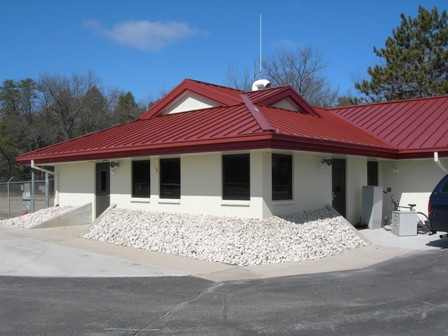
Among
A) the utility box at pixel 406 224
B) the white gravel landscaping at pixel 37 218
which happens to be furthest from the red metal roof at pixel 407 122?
the white gravel landscaping at pixel 37 218

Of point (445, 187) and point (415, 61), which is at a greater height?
point (415, 61)

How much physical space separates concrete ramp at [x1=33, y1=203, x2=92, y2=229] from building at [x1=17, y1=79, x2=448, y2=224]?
35 cm

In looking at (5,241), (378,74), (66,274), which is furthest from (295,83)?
(66,274)

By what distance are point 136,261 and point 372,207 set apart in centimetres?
847

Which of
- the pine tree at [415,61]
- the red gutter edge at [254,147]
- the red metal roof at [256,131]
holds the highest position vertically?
the pine tree at [415,61]

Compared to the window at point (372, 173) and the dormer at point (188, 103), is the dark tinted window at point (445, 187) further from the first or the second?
the dormer at point (188, 103)

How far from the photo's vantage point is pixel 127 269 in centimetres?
958

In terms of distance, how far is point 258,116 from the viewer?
13.0 meters

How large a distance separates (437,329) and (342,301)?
1558 millimetres

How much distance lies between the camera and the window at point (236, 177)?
12.6 meters

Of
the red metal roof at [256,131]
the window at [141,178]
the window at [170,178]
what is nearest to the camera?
the red metal roof at [256,131]

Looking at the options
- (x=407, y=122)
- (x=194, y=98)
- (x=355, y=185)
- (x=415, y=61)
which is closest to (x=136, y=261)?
(x=194, y=98)

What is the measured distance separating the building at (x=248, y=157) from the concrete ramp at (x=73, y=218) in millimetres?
348

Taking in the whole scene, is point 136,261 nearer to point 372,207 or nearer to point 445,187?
point 445,187
